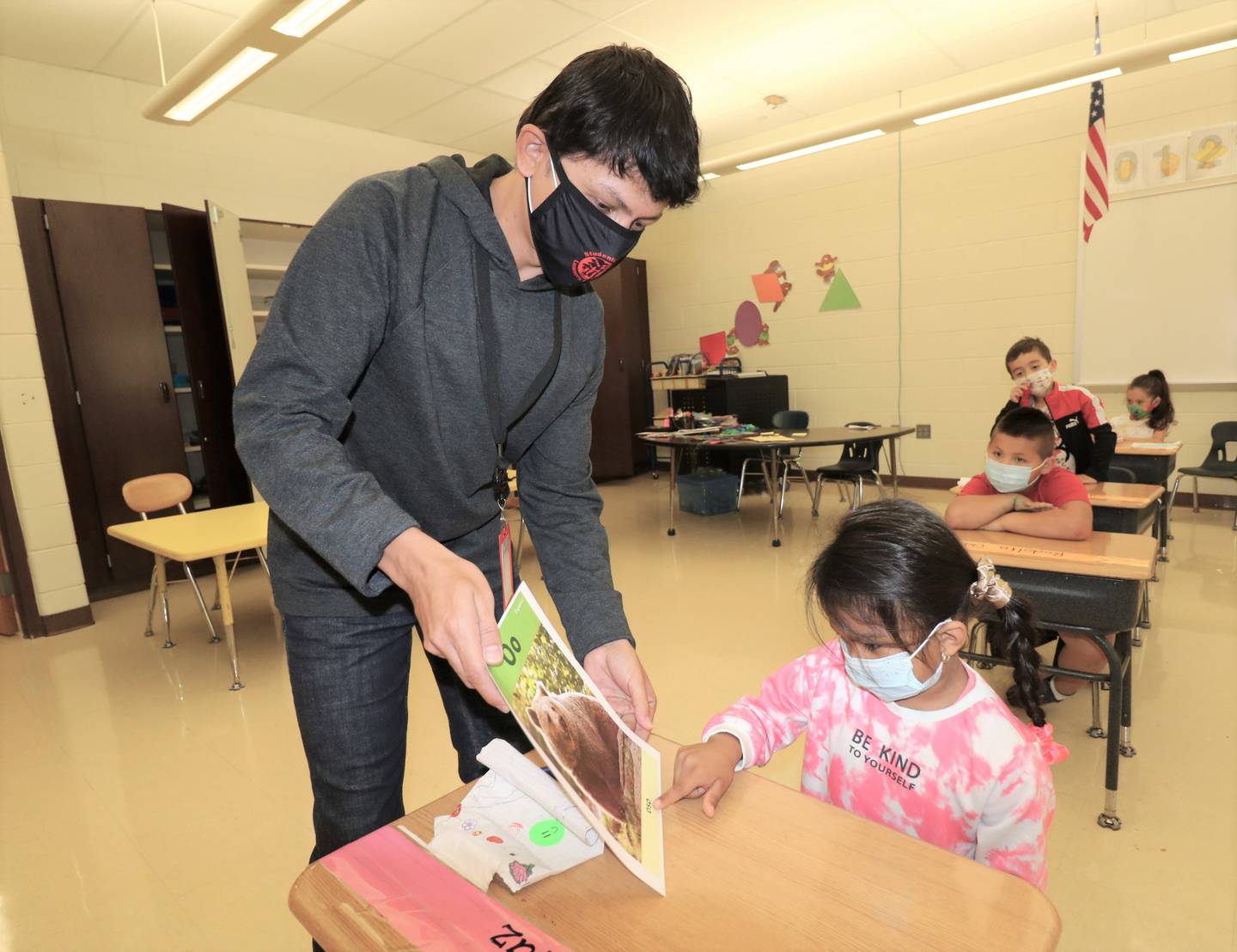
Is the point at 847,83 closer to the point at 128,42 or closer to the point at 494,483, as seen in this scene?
the point at 128,42

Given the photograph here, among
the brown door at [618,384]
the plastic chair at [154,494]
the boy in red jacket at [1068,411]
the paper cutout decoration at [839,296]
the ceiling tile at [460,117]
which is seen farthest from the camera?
the brown door at [618,384]

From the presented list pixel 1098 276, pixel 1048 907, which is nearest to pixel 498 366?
pixel 1048 907

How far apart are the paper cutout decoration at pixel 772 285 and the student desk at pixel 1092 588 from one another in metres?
4.99

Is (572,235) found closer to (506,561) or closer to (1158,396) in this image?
(506,561)

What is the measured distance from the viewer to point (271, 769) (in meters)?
2.23

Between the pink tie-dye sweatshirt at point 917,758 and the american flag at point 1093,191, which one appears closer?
the pink tie-dye sweatshirt at point 917,758

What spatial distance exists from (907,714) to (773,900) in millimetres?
466

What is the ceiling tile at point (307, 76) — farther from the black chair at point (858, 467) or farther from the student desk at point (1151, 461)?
the student desk at point (1151, 461)

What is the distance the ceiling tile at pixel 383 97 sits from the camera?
489 cm

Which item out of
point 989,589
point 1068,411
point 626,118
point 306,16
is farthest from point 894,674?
point 306,16

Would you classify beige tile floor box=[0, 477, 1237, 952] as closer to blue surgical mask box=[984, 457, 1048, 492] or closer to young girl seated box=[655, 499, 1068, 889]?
young girl seated box=[655, 499, 1068, 889]

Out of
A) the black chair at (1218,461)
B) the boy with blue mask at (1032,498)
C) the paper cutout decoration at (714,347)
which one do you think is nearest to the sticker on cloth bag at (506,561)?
the boy with blue mask at (1032,498)

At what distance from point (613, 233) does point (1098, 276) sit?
5292 mm

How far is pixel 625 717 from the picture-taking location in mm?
897
